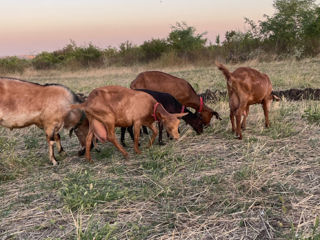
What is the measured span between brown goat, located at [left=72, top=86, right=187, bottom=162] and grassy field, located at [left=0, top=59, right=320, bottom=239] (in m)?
0.43

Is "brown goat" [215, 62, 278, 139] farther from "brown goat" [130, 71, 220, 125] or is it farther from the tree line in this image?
the tree line

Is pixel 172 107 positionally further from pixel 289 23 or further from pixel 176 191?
pixel 289 23

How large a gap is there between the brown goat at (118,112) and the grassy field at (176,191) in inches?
17.1

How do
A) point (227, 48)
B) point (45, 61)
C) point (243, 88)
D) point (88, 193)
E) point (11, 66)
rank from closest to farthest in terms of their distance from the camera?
point (88, 193) → point (243, 88) → point (227, 48) → point (11, 66) → point (45, 61)

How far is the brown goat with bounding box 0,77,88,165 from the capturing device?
4.59m

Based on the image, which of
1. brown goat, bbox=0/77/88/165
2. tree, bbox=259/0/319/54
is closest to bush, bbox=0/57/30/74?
tree, bbox=259/0/319/54

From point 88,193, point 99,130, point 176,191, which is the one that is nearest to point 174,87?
point 99,130

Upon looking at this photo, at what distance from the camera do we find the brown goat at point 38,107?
4590 mm

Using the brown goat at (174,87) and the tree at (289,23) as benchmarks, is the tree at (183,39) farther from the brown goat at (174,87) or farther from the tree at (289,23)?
the brown goat at (174,87)

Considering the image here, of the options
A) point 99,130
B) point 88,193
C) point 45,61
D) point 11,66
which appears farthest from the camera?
point 45,61

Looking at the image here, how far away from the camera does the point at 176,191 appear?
358 cm

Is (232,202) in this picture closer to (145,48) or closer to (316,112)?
(316,112)

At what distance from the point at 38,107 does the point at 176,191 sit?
2.55m

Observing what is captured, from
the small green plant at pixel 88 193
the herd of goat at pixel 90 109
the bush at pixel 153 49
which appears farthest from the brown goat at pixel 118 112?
the bush at pixel 153 49
